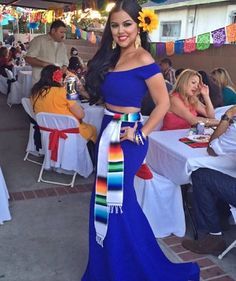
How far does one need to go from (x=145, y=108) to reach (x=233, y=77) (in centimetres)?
391

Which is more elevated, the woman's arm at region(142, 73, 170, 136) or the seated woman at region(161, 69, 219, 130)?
the woman's arm at region(142, 73, 170, 136)

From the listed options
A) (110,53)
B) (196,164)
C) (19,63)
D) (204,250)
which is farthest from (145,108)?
(19,63)

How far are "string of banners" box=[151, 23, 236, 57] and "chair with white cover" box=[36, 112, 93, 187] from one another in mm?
4040

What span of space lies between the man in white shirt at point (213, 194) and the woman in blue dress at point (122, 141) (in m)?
0.67

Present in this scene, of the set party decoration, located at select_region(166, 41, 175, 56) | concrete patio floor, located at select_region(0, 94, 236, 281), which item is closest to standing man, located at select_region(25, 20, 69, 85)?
concrete patio floor, located at select_region(0, 94, 236, 281)

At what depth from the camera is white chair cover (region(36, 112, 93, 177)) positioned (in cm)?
359

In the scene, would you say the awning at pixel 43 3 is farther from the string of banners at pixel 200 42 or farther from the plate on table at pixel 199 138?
the plate on table at pixel 199 138

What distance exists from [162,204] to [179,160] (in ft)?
1.31

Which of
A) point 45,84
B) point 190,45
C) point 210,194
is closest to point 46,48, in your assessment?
point 45,84

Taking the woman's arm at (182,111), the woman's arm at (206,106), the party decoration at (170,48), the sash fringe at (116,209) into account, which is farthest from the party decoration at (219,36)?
the sash fringe at (116,209)

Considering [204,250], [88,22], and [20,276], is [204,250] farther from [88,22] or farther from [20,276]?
[88,22]

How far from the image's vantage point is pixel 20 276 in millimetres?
2229

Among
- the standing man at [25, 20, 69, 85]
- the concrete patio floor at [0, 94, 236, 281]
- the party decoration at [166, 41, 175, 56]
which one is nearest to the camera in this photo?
the concrete patio floor at [0, 94, 236, 281]

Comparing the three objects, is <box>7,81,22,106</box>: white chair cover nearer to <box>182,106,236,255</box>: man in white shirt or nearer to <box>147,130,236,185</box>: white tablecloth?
<box>147,130,236,185</box>: white tablecloth
